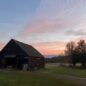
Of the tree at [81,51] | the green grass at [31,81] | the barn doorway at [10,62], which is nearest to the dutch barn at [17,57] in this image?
the barn doorway at [10,62]

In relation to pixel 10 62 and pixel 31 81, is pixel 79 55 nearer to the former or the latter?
pixel 10 62

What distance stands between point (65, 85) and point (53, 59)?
284ft

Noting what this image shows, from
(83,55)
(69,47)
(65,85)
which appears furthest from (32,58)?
(69,47)

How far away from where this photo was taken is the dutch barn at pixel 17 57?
51.5 metres

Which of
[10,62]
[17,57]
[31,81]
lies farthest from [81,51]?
[31,81]

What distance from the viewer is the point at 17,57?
52.8 metres

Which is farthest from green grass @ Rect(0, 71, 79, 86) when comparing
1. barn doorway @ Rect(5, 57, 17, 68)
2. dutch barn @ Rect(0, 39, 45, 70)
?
barn doorway @ Rect(5, 57, 17, 68)

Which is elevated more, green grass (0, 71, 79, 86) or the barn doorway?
the barn doorway

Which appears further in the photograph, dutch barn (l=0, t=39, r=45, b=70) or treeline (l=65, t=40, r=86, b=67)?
treeline (l=65, t=40, r=86, b=67)

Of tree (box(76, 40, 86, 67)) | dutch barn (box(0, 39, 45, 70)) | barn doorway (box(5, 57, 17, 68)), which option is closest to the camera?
dutch barn (box(0, 39, 45, 70))

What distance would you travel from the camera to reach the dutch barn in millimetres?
51531

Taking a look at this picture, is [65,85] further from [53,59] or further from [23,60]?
[53,59]

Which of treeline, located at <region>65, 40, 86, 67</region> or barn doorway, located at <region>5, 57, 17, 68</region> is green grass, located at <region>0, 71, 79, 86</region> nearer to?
barn doorway, located at <region>5, 57, 17, 68</region>

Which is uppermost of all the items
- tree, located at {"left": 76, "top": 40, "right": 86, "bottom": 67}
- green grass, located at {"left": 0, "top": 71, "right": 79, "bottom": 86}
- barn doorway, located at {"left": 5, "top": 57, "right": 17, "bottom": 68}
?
tree, located at {"left": 76, "top": 40, "right": 86, "bottom": 67}
